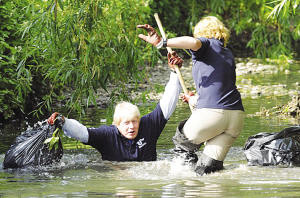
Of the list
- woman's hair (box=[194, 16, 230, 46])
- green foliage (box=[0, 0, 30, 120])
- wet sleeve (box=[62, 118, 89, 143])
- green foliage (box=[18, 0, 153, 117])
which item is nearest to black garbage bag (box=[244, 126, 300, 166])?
woman's hair (box=[194, 16, 230, 46])

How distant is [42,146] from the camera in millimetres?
6855

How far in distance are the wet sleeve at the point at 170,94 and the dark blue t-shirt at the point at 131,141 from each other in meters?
0.07

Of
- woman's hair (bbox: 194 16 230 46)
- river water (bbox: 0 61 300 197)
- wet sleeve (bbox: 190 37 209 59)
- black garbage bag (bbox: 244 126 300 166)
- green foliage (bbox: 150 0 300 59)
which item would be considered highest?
green foliage (bbox: 150 0 300 59)

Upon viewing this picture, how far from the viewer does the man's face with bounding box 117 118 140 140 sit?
22.1 feet

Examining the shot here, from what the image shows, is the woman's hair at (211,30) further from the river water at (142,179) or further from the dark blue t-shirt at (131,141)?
the river water at (142,179)

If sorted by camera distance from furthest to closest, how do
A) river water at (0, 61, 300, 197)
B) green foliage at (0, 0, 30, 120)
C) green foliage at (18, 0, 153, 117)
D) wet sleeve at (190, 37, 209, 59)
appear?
1. green foliage at (0, 0, 30, 120)
2. green foliage at (18, 0, 153, 117)
3. wet sleeve at (190, 37, 209, 59)
4. river water at (0, 61, 300, 197)

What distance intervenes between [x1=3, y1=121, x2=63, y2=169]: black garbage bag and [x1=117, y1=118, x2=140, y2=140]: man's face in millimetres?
682

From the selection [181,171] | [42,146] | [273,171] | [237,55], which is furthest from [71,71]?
[237,55]

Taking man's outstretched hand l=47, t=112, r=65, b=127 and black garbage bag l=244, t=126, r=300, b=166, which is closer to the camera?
man's outstretched hand l=47, t=112, r=65, b=127

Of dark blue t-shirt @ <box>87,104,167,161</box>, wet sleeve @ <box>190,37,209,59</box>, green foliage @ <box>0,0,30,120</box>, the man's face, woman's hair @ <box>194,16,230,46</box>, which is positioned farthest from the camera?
green foliage @ <box>0,0,30,120</box>

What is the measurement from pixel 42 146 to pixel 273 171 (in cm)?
239

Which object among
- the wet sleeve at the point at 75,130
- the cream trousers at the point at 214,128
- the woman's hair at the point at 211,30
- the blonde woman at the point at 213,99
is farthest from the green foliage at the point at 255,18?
the wet sleeve at the point at 75,130

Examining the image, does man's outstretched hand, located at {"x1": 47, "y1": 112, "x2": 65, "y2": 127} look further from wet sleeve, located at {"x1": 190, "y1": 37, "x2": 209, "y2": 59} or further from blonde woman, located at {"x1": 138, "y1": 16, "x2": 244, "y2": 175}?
wet sleeve, located at {"x1": 190, "y1": 37, "x2": 209, "y2": 59}

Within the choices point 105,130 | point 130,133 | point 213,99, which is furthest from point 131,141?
point 213,99
